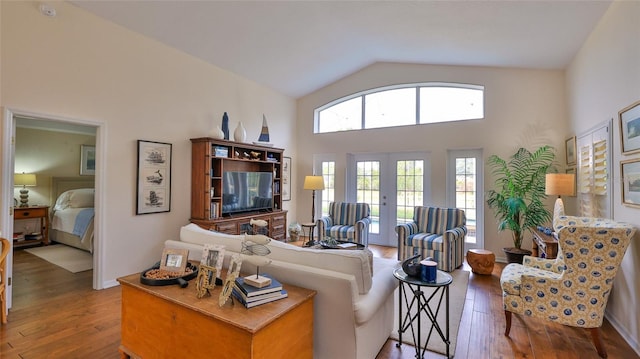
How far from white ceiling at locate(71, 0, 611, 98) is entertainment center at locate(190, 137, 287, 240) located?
1472 mm

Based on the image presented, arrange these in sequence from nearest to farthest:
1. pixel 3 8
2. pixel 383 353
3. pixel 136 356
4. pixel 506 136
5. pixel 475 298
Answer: pixel 136 356
pixel 383 353
pixel 3 8
pixel 475 298
pixel 506 136

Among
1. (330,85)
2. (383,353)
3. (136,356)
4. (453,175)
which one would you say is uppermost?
(330,85)

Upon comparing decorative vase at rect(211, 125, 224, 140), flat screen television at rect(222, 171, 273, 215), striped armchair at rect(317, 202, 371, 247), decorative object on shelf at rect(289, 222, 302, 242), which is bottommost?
decorative object on shelf at rect(289, 222, 302, 242)

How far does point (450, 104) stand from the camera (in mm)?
5406

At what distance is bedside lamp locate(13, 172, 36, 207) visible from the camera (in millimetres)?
5434

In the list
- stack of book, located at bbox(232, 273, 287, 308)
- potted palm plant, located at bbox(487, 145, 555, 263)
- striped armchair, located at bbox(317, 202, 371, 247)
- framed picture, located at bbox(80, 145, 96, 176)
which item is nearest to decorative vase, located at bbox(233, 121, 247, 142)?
striped armchair, located at bbox(317, 202, 371, 247)

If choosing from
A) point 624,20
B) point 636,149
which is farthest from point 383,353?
point 624,20

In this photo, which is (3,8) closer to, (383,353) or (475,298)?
(383,353)

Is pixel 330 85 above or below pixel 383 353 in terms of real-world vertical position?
above

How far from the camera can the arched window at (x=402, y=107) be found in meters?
5.28

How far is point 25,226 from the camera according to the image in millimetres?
5465

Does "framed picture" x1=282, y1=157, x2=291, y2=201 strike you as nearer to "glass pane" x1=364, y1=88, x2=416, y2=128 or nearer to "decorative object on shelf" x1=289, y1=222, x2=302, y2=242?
"decorative object on shelf" x1=289, y1=222, x2=302, y2=242

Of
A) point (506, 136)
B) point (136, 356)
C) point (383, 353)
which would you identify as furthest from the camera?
point (506, 136)

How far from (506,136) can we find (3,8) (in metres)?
6.50
